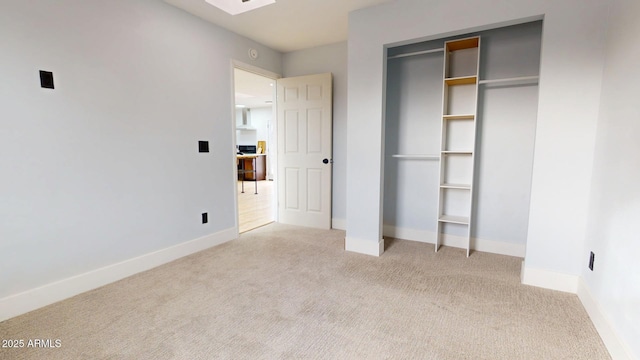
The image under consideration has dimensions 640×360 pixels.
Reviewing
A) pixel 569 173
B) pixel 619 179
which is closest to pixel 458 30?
pixel 569 173

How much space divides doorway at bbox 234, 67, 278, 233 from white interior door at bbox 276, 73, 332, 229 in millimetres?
254

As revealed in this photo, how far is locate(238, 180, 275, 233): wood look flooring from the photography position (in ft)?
14.4

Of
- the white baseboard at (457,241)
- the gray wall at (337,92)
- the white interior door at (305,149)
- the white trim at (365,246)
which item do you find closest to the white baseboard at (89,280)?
the white interior door at (305,149)

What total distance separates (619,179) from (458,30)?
1.64 meters

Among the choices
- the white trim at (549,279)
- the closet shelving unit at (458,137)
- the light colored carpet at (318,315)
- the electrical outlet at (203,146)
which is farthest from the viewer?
the electrical outlet at (203,146)

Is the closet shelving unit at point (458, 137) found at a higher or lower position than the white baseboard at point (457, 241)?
higher

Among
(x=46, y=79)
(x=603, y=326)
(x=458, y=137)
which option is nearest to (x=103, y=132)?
(x=46, y=79)

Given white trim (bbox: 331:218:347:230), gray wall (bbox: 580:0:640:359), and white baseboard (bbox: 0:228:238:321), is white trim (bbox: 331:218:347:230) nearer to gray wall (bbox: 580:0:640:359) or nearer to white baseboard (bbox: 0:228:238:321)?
white baseboard (bbox: 0:228:238:321)

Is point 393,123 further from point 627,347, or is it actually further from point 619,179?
point 627,347

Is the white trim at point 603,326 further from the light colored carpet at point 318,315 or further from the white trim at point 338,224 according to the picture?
the white trim at point 338,224

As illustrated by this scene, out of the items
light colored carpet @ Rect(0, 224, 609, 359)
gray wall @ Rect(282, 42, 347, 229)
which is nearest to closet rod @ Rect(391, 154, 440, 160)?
gray wall @ Rect(282, 42, 347, 229)

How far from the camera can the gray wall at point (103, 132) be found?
6.41 feet

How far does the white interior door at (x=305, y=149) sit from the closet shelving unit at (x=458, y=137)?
1476 mm

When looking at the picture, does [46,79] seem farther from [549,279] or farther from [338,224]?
[549,279]
